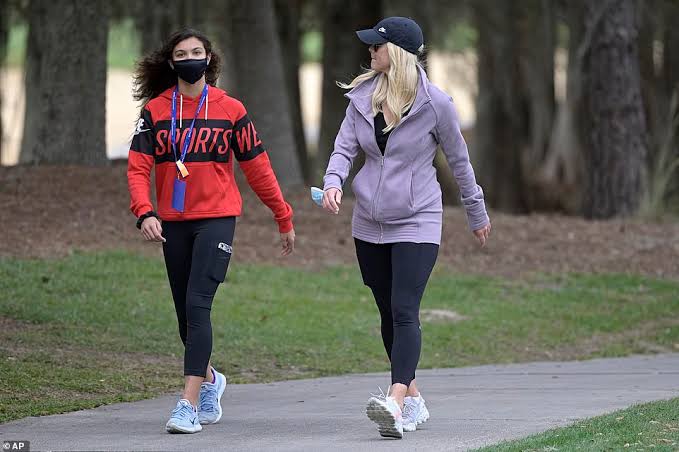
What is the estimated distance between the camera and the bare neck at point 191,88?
22.1 ft

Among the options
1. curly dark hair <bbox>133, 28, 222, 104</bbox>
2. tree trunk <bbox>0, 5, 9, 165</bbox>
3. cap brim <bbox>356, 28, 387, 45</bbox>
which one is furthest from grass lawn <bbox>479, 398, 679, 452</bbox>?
tree trunk <bbox>0, 5, 9, 165</bbox>

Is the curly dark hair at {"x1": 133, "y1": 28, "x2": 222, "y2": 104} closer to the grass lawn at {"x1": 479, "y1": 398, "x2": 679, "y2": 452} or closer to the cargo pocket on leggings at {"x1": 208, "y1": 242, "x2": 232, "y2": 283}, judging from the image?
the cargo pocket on leggings at {"x1": 208, "y1": 242, "x2": 232, "y2": 283}

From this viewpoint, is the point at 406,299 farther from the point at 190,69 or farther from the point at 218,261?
the point at 190,69

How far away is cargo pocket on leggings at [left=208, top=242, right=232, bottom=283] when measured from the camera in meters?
6.56

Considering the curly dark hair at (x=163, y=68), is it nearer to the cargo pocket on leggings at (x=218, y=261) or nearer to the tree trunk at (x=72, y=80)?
the cargo pocket on leggings at (x=218, y=261)

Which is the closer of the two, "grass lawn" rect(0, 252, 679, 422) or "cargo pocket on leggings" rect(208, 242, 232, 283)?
"cargo pocket on leggings" rect(208, 242, 232, 283)

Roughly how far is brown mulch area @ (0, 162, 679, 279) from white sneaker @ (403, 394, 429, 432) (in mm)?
6971

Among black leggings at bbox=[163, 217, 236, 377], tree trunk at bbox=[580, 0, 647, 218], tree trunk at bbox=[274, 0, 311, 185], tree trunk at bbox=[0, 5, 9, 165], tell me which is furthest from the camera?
tree trunk at bbox=[274, 0, 311, 185]

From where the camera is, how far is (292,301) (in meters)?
12.1

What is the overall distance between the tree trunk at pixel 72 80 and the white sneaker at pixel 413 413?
393 inches

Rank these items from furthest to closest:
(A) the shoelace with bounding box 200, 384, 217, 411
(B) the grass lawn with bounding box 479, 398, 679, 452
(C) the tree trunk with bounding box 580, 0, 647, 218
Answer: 1. (C) the tree trunk with bounding box 580, 0, 647, 218
2. (A) the shoelace with bounding box 200, 384, 217, 411
3. (B) the grass lawn with bounding box 479, 398, 679, 452

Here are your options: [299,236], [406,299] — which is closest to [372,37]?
[406,299]

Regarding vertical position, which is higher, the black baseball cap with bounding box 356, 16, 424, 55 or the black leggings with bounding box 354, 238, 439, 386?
the black baseball cap with bounding box 356, 16, 424, 55

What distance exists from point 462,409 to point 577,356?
3.73 meters
